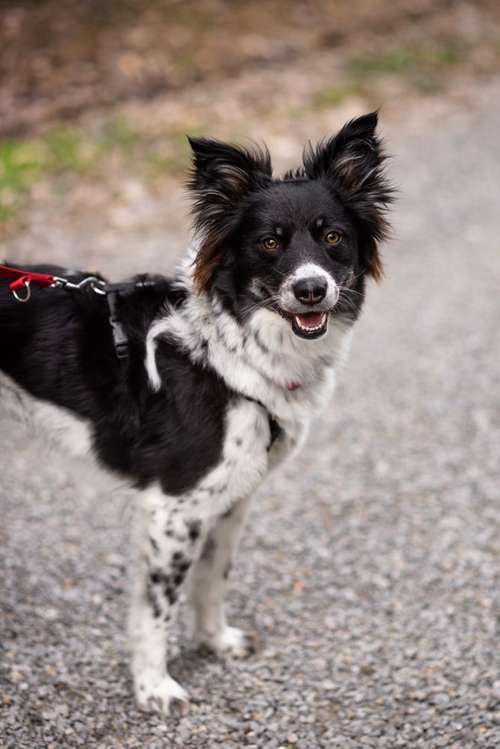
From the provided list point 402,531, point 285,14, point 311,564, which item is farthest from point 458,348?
point 285,14

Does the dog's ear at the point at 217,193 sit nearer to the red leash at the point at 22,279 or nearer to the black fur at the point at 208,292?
the black fur at the point at 208,292

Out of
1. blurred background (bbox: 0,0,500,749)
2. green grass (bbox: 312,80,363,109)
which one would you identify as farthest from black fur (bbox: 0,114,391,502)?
green grass (bbox: 312,80,363,109)

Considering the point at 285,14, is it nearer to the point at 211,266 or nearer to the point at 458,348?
the point at 458,348

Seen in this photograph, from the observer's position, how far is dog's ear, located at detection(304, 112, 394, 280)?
3.28m

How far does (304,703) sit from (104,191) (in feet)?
21.1

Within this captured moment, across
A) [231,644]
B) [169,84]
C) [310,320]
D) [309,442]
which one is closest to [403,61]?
[169,84]

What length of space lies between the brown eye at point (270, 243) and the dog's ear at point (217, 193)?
16cm

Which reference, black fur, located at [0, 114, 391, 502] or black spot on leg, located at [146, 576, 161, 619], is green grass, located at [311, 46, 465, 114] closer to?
black fur, located at [0, 114, 391, 502]

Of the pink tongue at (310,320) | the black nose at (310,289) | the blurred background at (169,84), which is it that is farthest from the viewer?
the blurred background at (169,84)

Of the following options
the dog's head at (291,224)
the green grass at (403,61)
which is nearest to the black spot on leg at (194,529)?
the dog's head at (291,224)

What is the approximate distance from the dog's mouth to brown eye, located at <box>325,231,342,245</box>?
0.98 feet

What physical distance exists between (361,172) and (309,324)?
70 centimetres

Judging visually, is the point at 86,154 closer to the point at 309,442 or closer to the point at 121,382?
the point at 309,442

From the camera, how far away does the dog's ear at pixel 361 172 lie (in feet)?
10.8
